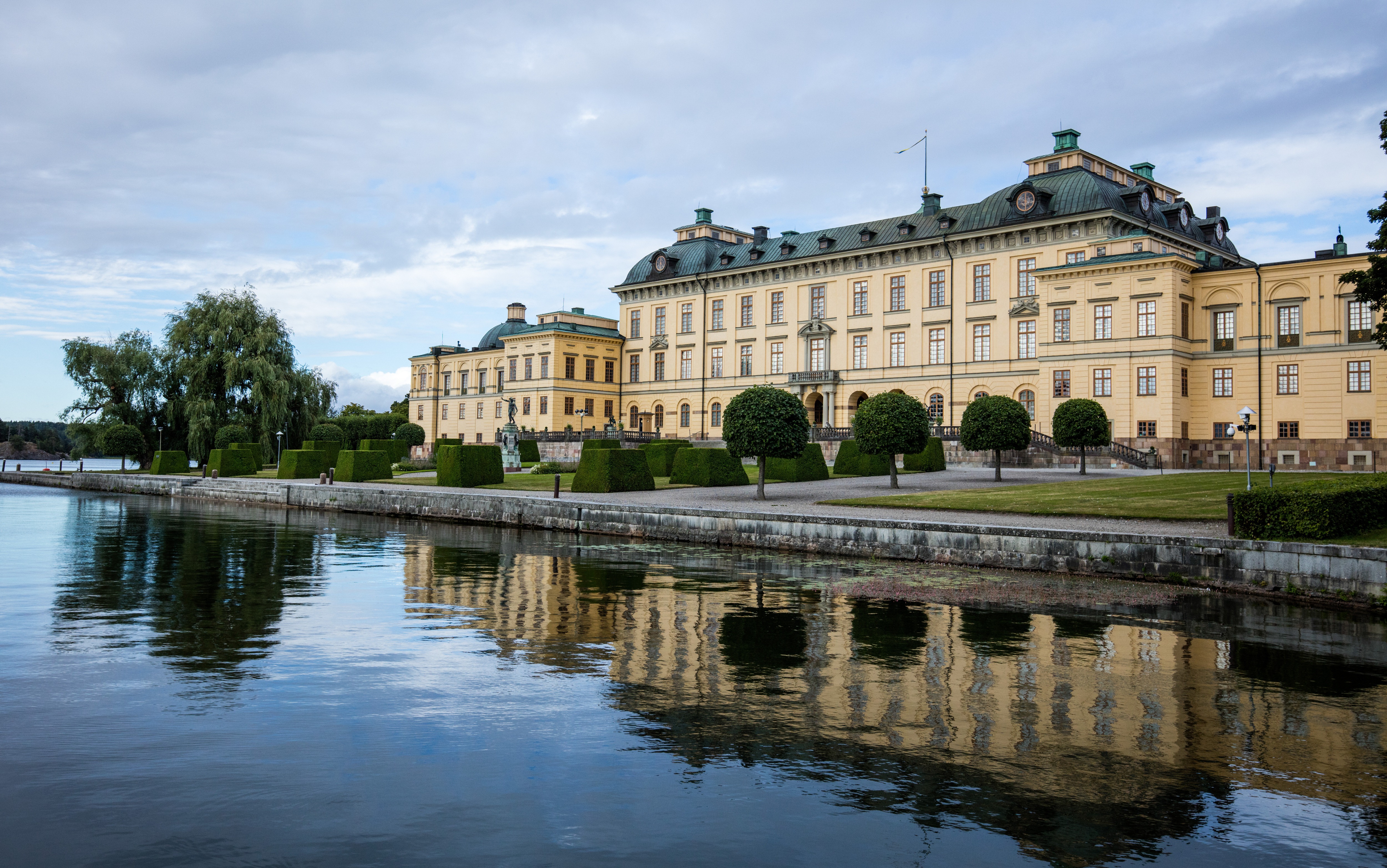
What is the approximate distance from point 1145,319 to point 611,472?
25.9m

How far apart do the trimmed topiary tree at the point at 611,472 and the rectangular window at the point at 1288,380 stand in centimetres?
2767

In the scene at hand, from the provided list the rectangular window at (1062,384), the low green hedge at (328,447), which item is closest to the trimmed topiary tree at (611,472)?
the low green hedge at (328,447)

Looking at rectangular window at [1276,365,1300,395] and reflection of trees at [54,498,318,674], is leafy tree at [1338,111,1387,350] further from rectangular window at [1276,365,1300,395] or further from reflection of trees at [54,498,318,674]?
reflection of trees at [54,498,318,674]

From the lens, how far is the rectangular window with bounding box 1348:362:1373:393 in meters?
37.2

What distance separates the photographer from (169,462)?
149 feet

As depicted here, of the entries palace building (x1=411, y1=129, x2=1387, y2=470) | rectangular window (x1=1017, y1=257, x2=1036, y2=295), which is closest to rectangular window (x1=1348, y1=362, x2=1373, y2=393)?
palace building (x1=411, y1=129, x2=1387, y2=470)

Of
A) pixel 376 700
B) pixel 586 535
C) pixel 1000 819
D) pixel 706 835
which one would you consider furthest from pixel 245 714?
pixel 586 535

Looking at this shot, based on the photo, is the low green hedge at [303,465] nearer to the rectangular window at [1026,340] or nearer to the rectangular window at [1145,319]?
the rectangular window at [1026,340]

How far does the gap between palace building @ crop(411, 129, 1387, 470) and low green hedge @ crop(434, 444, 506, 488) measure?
19.0 m

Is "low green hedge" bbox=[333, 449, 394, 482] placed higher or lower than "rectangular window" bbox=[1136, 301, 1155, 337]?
lower

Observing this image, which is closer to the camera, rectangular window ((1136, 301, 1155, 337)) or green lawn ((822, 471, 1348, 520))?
green lawn ((822, 471, 1348, 520))

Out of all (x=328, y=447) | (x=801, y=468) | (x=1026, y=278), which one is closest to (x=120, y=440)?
(x=328, y=447)

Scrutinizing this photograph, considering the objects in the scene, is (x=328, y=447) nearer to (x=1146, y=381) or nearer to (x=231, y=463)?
(x=231, y=463)

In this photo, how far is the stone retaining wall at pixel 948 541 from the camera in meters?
13.3
